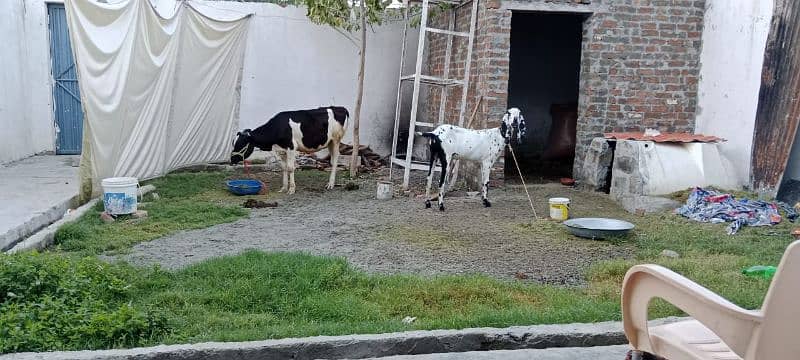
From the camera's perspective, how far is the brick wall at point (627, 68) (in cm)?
865

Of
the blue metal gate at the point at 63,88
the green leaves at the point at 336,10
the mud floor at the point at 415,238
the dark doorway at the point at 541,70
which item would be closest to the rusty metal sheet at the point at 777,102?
the mud floor at the point at 415,238

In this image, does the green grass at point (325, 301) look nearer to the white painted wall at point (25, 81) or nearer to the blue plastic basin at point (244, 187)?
the blue plastic basin at point (244, 187)

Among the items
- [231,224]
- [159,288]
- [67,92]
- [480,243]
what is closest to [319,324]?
[159,288]

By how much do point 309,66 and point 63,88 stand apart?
4041mm

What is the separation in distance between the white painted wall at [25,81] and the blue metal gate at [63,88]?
4.0 inches

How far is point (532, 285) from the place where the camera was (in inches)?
186

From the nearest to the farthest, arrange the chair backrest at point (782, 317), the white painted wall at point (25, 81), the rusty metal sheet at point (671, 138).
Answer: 1. the chair backrest at point (782, 317)
2. the rusty metal sheet at point (671, 138)
3. the white painted wall at point (25, 81)

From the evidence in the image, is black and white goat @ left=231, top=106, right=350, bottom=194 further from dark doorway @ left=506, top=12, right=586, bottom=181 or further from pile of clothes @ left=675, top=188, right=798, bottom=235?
dark doorway @ left=506, top=12, right=586, bottom=181

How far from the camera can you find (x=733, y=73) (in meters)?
8.16

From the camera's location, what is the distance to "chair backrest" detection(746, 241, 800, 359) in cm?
203

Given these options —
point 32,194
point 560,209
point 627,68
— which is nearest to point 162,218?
point 32,194

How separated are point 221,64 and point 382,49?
2766 mm

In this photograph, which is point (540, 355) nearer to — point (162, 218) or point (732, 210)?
point (732, 210)

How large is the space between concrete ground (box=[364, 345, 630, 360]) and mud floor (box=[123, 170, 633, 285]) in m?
1.19
